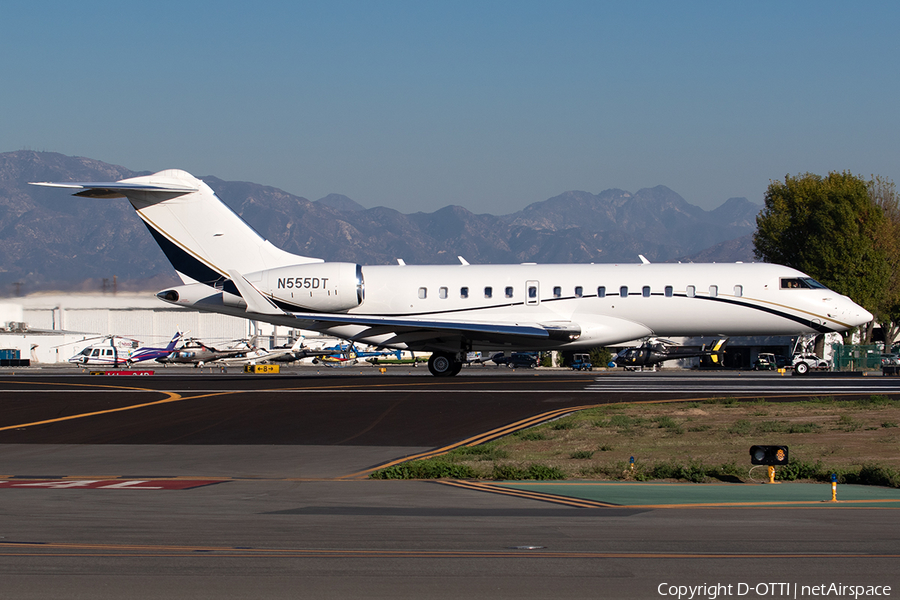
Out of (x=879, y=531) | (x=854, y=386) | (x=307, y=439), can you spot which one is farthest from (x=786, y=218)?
(x=879, y=531)

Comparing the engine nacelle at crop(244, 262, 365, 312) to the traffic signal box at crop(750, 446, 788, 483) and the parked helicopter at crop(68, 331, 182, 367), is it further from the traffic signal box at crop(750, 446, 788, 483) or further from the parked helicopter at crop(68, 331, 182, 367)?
the parked helicopter at crop(68, 331, 182, 367)

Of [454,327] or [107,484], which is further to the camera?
[454,327]

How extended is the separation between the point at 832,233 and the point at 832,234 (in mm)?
82

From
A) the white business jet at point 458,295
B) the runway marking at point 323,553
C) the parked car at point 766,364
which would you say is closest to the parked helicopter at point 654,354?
the parked car at point 766,364

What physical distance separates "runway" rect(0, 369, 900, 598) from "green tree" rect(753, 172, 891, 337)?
196 feet

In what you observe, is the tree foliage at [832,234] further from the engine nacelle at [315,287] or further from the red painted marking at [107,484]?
the red painted marking at [107,484]

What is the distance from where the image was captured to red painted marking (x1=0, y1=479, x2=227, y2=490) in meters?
12.5

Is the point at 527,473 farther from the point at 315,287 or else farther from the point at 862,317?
the point at 862,317

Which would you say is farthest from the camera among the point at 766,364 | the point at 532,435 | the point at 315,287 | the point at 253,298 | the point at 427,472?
the point at 766,364

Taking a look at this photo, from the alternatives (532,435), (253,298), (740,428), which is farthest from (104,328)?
(740,428)

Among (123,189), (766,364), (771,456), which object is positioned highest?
(123,189)

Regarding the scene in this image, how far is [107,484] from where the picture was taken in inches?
506

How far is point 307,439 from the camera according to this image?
61.4 feet

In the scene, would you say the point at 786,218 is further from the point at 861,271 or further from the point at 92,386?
the point at 92,386
